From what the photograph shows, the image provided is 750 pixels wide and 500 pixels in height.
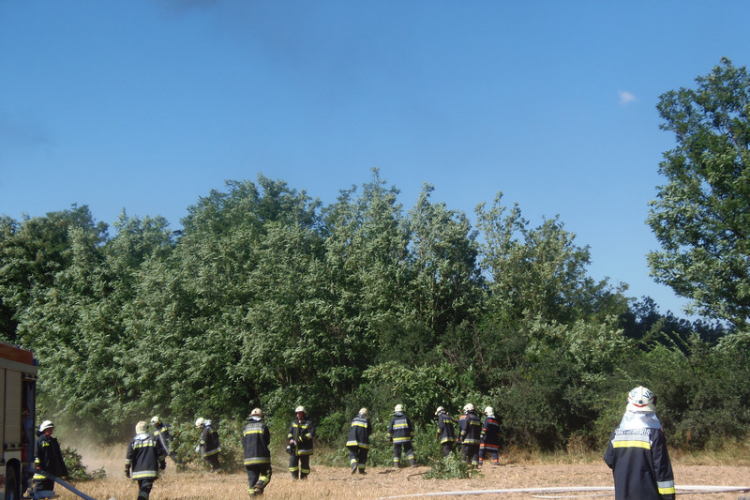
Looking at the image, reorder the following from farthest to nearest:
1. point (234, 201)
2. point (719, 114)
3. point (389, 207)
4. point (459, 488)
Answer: point (234, 201) → point (389, 207) → point (719, 114) → point (459, 488)

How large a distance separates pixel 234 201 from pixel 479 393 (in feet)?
60.6

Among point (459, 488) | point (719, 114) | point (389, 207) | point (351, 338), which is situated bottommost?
point (459, 488)

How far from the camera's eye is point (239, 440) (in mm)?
21984

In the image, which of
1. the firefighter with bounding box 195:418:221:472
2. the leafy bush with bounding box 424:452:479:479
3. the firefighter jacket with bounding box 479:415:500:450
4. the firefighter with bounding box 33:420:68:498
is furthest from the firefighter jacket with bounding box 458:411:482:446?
the firefighter with bounding box 33:420:68:498

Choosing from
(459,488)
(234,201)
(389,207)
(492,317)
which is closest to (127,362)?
(234,201)

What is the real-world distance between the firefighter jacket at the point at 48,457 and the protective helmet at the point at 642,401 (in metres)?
11.3

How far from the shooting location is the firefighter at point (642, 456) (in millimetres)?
6539

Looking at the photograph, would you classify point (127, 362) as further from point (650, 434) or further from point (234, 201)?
point (650, 434)

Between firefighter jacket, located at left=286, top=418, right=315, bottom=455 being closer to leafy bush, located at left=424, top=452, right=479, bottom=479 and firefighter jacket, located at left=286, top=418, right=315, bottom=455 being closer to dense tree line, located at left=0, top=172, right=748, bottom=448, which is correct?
leafy bush, located at left=424, top=452, right=479, bottom=479

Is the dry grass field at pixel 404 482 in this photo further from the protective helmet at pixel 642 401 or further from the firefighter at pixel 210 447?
the protective helmet at pixel 642 401

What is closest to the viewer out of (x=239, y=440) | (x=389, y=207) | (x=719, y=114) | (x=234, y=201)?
(x=239, y=440)

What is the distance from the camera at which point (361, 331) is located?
27594 millimetres

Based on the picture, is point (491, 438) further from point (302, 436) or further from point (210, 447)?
point (210, 447)

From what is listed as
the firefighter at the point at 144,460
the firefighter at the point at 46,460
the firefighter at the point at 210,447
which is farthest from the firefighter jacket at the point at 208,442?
the firefighter at the point at 144,460
